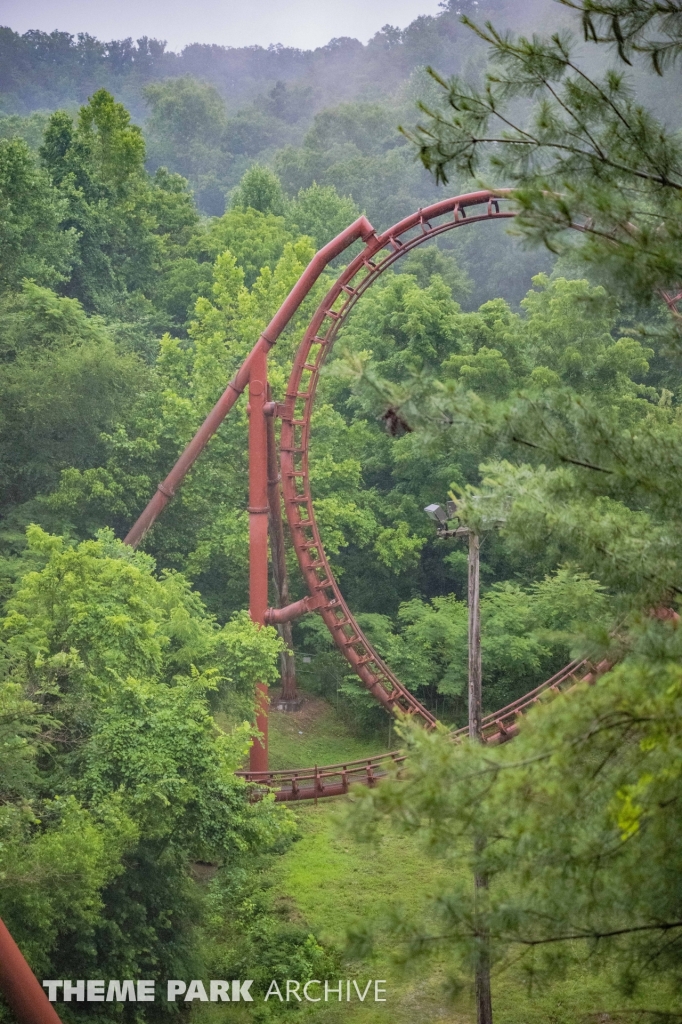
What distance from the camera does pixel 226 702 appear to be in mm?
15164

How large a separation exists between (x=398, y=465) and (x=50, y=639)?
1151cm

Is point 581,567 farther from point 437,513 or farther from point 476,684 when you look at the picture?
point 437,513

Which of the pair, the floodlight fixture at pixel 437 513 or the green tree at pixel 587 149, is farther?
the floodlight fixture at pixel 437 513

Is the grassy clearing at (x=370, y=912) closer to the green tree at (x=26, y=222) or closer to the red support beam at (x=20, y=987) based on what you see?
the red support beam at (x=20, y=987)

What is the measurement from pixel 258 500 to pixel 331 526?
528 centimetres

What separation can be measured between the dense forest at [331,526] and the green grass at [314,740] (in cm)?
60

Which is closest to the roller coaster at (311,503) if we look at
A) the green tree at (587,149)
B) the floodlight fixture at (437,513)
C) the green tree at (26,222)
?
the floodlight fixture at (437,513)

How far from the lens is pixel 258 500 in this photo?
15930 millimetres

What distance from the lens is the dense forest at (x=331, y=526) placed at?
18.6ft

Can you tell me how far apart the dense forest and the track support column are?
0.62 meters

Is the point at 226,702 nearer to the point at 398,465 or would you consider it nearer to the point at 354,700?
the point at 354,700

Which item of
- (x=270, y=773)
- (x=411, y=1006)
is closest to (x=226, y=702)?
(x=270, y=773)

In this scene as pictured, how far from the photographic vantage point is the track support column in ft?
52.0

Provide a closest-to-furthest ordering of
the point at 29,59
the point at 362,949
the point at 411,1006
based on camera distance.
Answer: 1. the point at 362,949
2. the point at 411,1006
3. the point at 29,59
